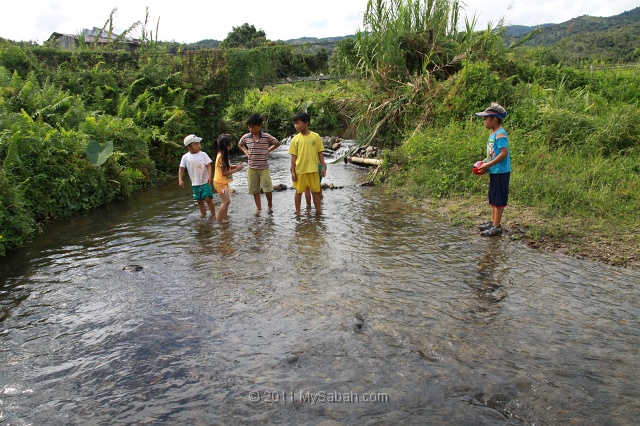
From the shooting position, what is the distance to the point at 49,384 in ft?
12.3

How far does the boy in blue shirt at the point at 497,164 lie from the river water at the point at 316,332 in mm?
431

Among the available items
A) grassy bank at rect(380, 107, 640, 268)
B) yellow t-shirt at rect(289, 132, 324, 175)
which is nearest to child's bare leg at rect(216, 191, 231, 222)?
yellow t-shirt at rect(289, 132, 324, 175)

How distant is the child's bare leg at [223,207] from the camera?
328 inches

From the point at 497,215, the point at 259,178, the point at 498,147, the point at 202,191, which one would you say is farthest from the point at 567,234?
the point at 202,191

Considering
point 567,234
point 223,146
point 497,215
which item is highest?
point 223,146

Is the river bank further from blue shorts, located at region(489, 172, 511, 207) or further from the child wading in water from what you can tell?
the child wading in water

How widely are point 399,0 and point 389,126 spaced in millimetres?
3822

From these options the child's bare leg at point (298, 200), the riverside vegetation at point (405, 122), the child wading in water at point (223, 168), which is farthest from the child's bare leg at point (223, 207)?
the riverside vegetation at point (405, 122)

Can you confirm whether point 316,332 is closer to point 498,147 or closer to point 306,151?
point 498,147

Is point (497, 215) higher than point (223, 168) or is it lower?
lower

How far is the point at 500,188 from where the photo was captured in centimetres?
690

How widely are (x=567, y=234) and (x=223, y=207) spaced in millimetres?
5588

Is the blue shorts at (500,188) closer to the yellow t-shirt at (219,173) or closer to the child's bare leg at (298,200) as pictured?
the child's bare leg at (298,200)

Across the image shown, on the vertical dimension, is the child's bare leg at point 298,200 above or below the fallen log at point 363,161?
below
